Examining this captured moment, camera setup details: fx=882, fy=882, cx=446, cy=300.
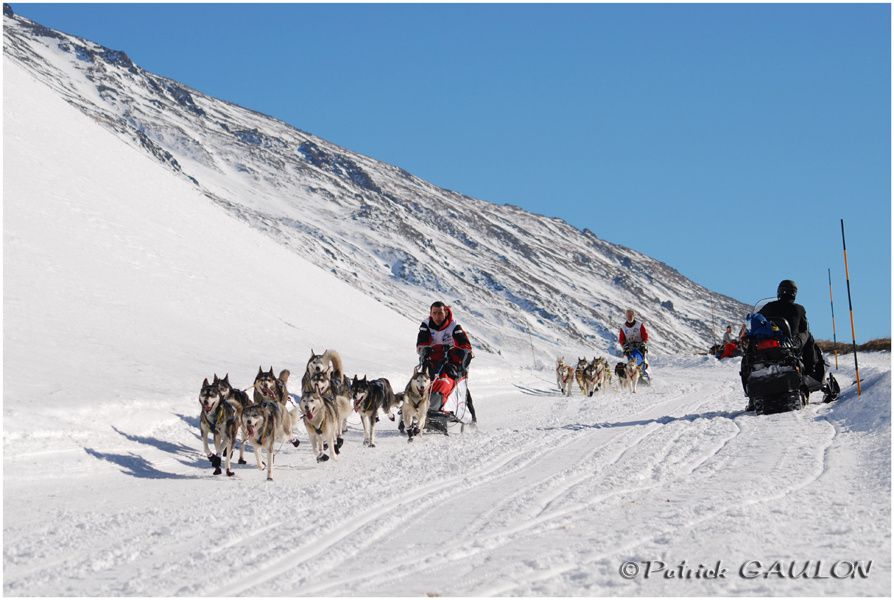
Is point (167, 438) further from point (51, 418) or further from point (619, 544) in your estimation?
point (619, 544)

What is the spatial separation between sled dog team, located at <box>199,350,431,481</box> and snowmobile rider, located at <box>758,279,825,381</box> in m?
5.68

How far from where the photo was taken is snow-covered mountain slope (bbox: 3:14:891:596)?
4824 millimetres

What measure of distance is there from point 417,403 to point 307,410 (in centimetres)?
233

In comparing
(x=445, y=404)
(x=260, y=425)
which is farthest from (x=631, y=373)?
(x=260, y=425)

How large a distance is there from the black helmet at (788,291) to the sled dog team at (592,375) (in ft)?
24.9

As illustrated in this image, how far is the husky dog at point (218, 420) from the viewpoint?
9297 mm

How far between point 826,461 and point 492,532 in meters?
4.03

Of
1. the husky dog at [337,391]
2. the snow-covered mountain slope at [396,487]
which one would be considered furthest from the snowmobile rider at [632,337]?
the husky dog at [337,391]

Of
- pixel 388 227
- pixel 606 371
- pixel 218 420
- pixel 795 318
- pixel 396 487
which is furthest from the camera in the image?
pixel 388 227

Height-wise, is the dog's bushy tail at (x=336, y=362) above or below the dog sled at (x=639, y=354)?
below

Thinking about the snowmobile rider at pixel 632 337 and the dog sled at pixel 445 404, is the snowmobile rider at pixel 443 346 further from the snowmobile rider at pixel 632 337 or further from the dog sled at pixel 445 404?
the snowmobile rider at pixel 632 337

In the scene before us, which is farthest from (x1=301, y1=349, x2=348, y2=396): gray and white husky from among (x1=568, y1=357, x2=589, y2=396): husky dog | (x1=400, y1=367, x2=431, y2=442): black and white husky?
(x1=568, y1=357, x2=589, y2=396): husky dog

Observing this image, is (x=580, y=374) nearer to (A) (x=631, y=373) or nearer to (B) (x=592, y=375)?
(B) (x=592, y=375)

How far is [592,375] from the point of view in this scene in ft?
69.6
